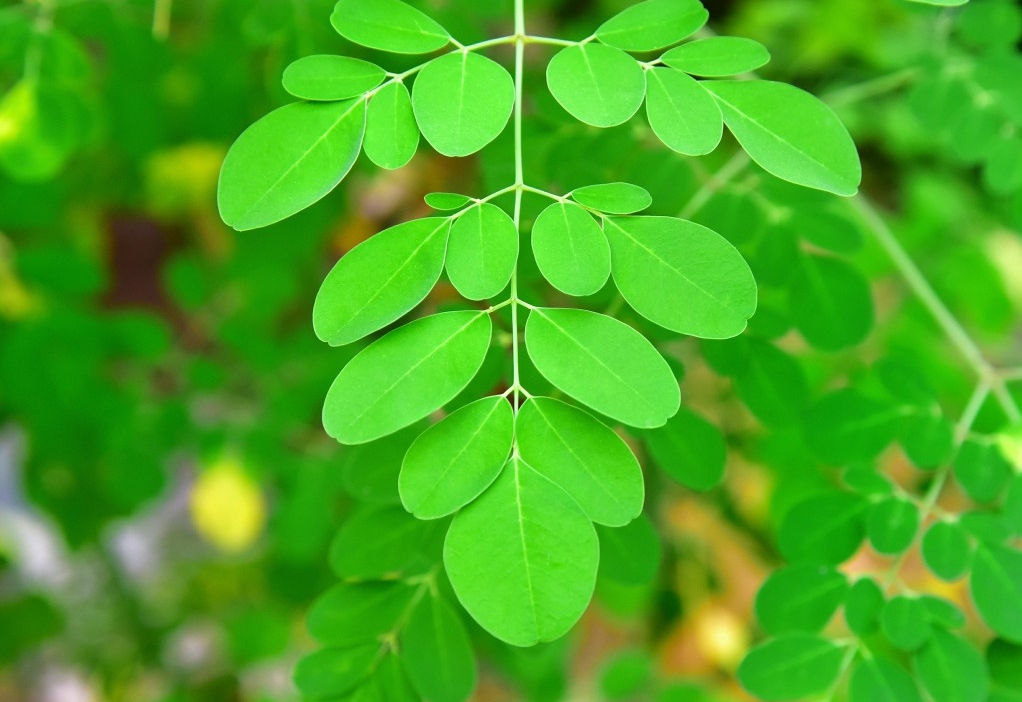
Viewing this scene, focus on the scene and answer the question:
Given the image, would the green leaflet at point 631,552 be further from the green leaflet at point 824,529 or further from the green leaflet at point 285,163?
the green leaflet at point 285,163

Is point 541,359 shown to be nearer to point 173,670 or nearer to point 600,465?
point 600,465

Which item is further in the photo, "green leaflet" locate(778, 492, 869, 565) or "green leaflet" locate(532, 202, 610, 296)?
"green leaflet" locate(778, 492, 869, 565)

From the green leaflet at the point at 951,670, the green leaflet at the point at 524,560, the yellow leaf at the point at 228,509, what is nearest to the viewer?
the green leaflet at the point at 524,560

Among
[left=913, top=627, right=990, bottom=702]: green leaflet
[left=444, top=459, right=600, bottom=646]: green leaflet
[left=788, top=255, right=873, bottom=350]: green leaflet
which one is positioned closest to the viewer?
[left=444, top=459, right=600, bottom=646]: green leaflet

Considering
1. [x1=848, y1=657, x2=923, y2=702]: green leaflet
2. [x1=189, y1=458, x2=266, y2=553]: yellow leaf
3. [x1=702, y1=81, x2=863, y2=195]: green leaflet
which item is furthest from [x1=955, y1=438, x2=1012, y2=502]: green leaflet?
[x1=189, y1=458, x2=266, y2=553]: yellow leaf

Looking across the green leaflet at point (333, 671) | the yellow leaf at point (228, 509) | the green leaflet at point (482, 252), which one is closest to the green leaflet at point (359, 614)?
the green leaflet at point (333, 671)

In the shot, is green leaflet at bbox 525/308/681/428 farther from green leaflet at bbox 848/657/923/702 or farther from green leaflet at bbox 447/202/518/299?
green leaflet at bbox 848/657/923/702

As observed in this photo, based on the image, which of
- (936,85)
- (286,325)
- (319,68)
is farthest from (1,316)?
(936,85)
